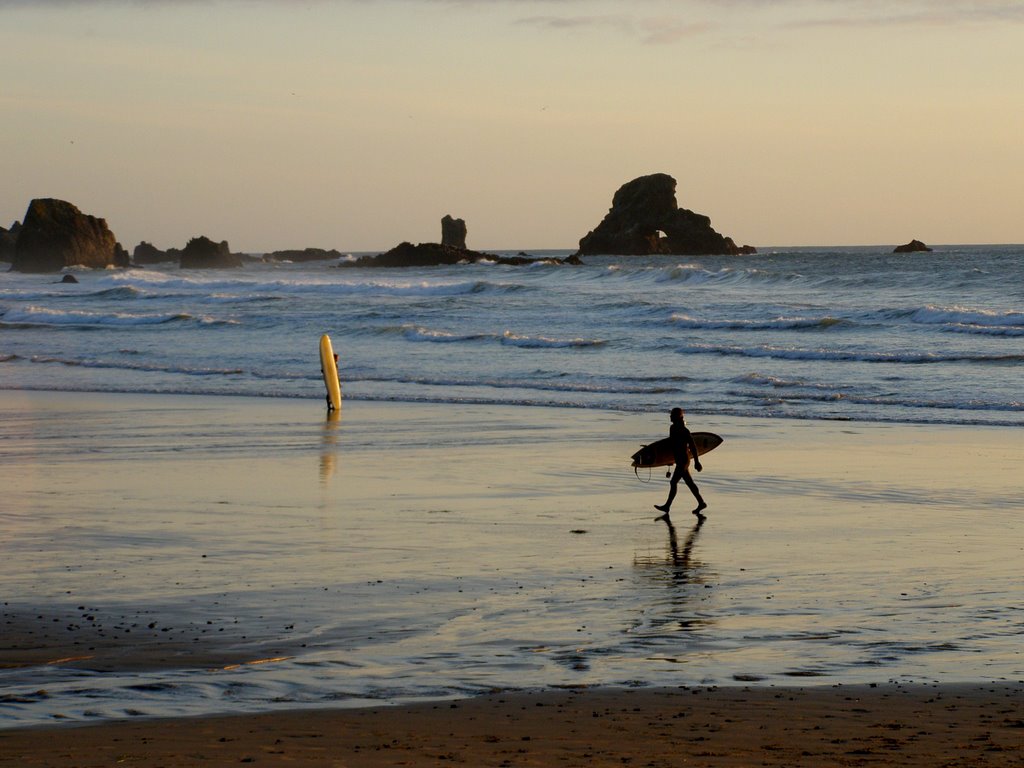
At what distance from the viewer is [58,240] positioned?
132875 mm

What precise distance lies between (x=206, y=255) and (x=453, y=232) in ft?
85.7

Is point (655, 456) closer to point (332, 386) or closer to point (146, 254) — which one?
point (332, 386)

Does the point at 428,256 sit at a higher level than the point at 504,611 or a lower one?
higher

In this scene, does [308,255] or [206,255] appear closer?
[206,255]

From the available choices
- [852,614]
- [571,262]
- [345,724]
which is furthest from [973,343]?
[571,262]

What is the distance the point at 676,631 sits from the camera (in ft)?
28.7

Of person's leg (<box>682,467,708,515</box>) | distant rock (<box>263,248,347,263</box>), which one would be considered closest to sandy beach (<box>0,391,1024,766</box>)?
person's leg (<box>682,467,708,515</box>)

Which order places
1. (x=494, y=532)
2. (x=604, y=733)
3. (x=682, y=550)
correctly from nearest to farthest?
(x=604, y=733) < (x=682, y=550) < (x=494, y=532)

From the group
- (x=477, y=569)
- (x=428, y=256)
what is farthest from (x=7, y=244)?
(x=477, y=569)

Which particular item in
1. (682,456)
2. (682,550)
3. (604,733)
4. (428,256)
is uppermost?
(428,256)

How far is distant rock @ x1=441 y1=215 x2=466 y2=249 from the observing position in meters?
139

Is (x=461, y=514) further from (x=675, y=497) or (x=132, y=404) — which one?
(x=132, y=404)

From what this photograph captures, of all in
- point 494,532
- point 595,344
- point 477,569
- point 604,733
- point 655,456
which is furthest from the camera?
point 595,344

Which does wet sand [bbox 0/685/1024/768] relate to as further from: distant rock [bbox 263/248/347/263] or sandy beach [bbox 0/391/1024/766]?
distant rock [bbox 263/248/347/263]
